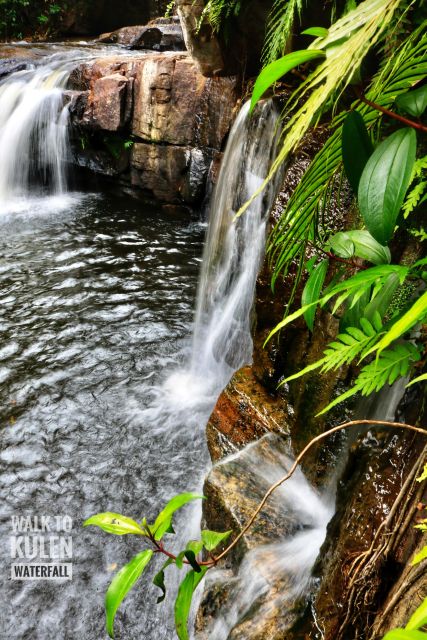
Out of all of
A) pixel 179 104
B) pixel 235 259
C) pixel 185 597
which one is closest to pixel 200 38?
pixel 179 104

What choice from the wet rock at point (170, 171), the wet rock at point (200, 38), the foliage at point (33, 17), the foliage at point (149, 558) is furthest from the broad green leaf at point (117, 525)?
the foliage at point (33, 17)

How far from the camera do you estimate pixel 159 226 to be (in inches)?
305

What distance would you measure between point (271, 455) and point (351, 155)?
2.15 meters

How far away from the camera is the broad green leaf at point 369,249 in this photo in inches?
51.5

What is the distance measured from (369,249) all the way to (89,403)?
3.34 metres

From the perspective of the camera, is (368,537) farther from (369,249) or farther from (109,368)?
(109,368)

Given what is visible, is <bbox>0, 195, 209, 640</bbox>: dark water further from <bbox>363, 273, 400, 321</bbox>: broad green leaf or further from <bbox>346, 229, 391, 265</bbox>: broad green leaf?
<bbox>346, 229, 391, 265</bbox>: broad green leaf

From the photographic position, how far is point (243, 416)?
324 cm

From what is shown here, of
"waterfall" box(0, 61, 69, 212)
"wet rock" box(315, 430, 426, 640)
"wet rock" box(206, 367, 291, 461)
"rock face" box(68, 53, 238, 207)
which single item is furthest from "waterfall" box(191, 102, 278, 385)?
Result: "waterfall" box(0, 61, 69, 212)

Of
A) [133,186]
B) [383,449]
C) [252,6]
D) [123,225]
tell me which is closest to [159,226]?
[123,225]

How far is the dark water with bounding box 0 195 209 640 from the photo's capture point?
2.77 metres

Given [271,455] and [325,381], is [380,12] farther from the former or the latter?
[271,455]

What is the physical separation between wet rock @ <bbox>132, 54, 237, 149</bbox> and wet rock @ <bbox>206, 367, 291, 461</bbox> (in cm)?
459

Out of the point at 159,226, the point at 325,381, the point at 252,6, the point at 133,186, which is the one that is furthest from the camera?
the point at 133,186
